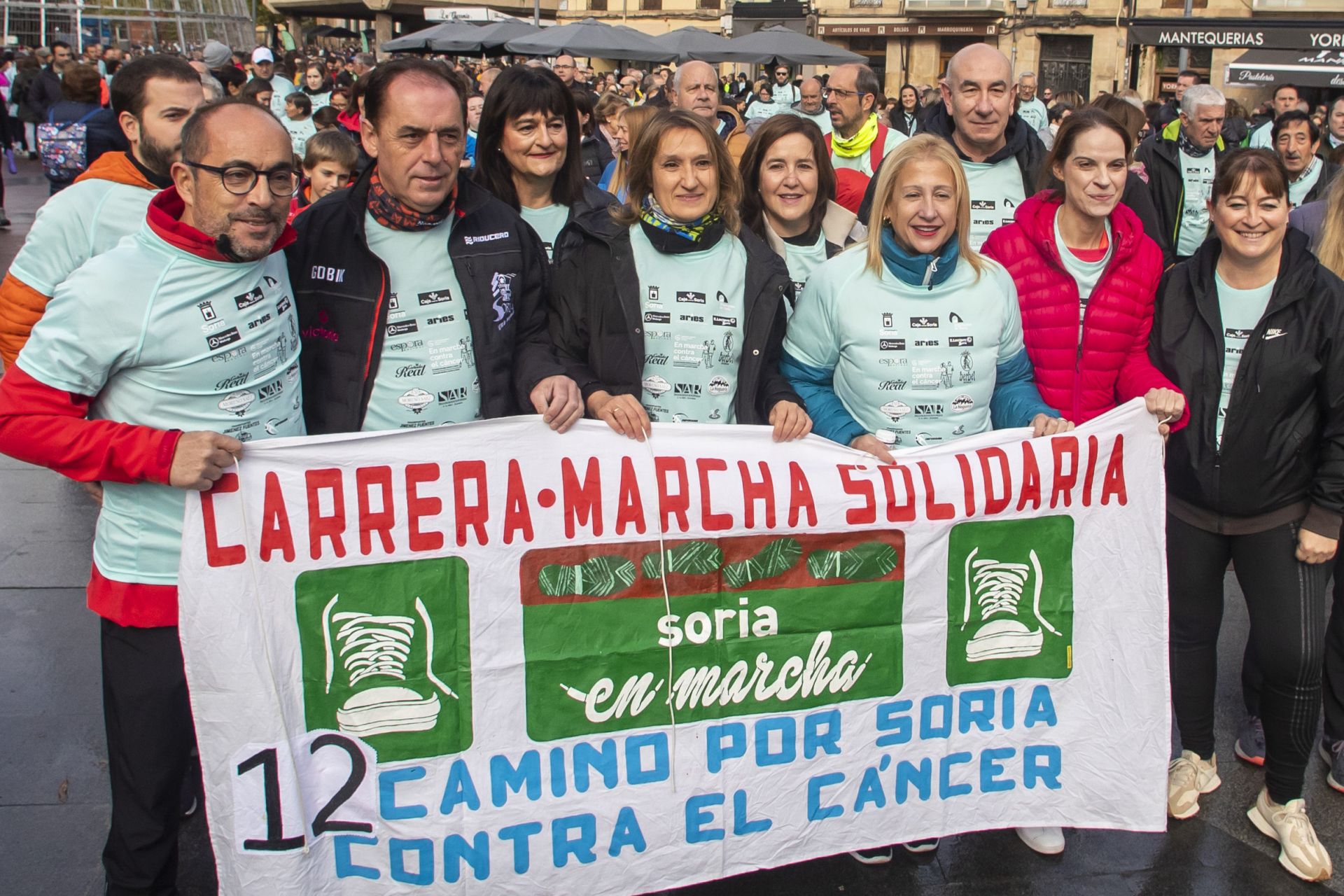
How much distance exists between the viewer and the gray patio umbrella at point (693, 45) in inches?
765

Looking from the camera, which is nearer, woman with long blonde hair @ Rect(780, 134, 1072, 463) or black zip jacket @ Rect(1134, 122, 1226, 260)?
woman with long blonde hair @ Rect(780, 134, 1072, 463)

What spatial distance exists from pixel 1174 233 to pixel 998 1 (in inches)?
1491

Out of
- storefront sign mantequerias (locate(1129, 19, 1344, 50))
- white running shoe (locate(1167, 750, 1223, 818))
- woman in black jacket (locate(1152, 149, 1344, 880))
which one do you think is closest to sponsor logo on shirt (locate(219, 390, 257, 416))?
woman in black jacket (locate(1152, 149, 1344, 880))

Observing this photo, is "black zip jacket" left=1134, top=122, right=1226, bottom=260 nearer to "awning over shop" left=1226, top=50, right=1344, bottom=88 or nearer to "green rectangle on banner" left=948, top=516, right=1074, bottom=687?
"green rectangle on banner" left=948, top=516, right=1074, bottom=687

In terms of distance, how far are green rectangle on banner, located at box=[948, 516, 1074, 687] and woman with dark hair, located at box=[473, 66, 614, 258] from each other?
5.78ft

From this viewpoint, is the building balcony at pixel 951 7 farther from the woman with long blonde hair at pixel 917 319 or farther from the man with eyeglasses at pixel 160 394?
the man with eyeglasses at pixel 160 394

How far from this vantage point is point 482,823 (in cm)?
292

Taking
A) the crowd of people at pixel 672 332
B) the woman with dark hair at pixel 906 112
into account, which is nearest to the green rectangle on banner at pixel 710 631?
the crowd of people at pixel 672 332

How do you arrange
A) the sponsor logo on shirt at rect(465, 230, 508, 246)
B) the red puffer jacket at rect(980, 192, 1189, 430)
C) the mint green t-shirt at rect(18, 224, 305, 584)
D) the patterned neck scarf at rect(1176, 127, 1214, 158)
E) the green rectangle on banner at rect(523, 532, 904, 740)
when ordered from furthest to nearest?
the patterned neck scarf at rect(1176, 127, 1214, 158) < the red puffer jacket at rect(980, 192, 1189, 430) < the sponsor logo on shirt at rect(465, 230, 508, 246) < the green rectangle on banner at rect(523, 532, 904, 740) < the mint green t-shirt at rect(18, 224, 305, 584)

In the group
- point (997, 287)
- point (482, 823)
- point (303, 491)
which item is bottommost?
point (482, 823)

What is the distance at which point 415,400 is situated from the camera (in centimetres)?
313

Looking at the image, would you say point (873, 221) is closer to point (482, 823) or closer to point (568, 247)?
point (568, 247)

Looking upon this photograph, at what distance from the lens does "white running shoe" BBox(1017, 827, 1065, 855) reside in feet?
11.2

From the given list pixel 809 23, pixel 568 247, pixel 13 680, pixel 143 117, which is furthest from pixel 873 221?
pixel 809 23
